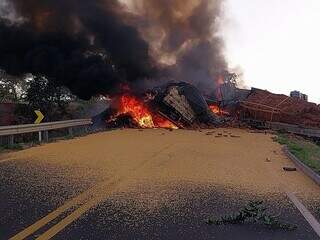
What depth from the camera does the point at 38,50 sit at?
26250 millimetres

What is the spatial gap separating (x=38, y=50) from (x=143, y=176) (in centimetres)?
1831

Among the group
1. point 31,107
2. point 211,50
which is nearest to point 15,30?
point 31,107

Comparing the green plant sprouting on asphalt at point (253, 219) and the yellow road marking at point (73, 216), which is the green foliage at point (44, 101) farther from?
the green plant sprouting on asphalt at point (253, 219)

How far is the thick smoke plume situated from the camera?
2662 cm

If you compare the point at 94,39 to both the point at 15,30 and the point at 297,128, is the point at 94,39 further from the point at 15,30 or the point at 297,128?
the point at 297,128

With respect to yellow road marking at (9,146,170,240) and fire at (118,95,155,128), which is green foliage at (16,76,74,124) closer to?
fire at (118,95,155,128)

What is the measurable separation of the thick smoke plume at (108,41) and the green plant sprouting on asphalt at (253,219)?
21.4 m

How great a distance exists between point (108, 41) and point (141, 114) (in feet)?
17.3

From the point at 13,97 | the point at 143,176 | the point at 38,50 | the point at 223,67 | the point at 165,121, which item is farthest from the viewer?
the point at 13,97

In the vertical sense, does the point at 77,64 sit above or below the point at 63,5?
below

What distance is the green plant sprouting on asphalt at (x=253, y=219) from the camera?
630 cm

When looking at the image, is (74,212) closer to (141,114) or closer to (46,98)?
(141,114)

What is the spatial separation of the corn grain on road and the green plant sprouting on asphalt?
0.14 metres

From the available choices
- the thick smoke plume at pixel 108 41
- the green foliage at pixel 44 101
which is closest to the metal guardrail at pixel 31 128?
the thick smoke plume at pixel 108 41
